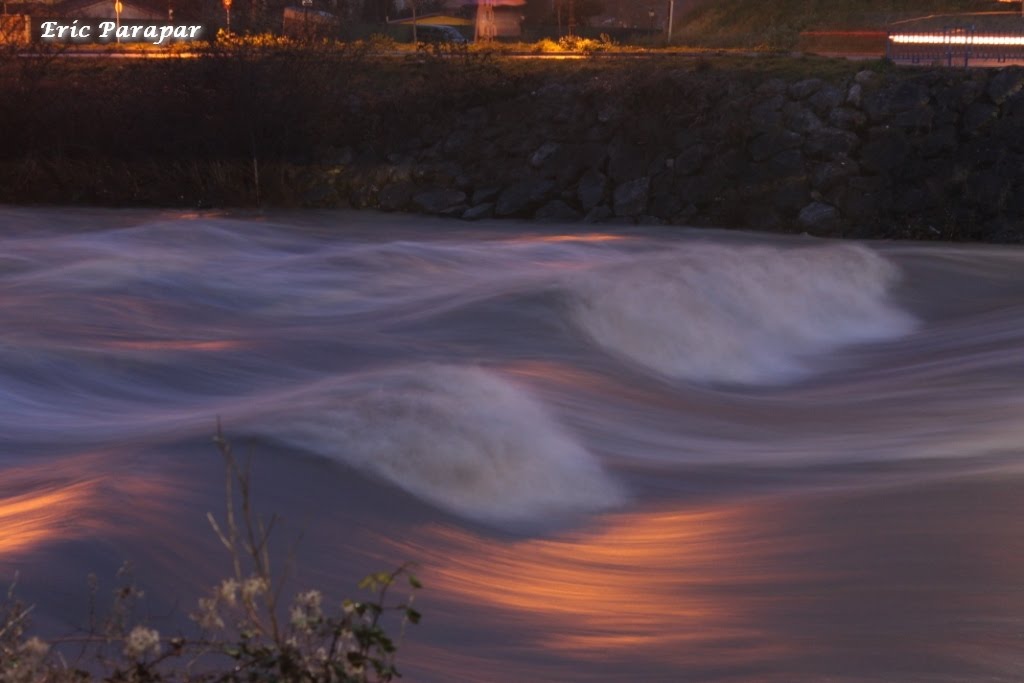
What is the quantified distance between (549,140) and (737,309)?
12.9 metres

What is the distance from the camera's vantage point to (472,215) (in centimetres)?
2758

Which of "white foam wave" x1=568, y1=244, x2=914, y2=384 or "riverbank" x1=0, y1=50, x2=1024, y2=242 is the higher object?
"riverbank" x1=0, y1=50, x2=1024, y2=242

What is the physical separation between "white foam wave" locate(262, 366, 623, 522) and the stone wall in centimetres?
1717

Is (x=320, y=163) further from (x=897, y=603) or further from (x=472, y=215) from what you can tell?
(x=897, y=603)

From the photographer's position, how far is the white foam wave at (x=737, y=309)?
14.6 metres

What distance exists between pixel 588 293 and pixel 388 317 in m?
2.16

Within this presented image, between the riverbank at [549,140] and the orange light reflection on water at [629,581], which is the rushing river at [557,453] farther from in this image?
the riverbank at [549,140]

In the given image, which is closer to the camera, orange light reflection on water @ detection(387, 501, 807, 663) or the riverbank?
orange light reflection on water @ detection(387, 501, 807, 663)

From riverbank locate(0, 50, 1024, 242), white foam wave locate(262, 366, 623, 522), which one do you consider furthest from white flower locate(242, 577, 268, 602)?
riverbank locate(0, 50, 1024, 242)

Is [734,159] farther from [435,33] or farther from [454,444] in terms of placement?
[435,33]

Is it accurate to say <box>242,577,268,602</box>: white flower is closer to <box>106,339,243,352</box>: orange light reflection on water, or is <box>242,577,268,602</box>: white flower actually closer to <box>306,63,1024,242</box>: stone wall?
<box>106,339,243,352</box>: orange light reflection on water

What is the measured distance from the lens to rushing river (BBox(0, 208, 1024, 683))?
20.2 ft

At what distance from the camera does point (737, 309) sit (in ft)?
55.0

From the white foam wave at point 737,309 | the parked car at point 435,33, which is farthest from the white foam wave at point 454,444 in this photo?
the parked car at point 435,33
